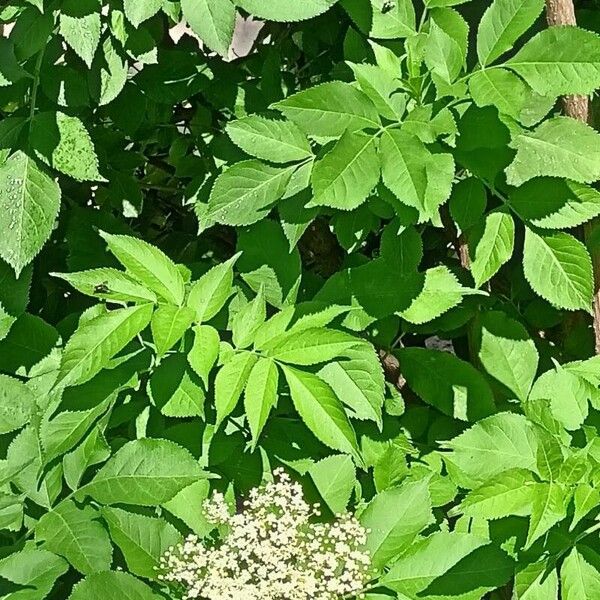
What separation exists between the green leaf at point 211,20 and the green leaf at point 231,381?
1.25ft

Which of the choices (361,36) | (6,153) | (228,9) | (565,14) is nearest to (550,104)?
(565,14)

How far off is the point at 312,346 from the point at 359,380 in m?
0.15

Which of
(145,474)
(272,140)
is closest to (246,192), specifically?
(272,140)

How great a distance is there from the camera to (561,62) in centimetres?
120

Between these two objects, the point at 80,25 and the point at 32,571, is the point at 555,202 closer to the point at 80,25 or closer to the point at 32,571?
the point at 80,25

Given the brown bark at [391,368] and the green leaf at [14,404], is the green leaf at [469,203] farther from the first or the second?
the green leaf at [14,404]

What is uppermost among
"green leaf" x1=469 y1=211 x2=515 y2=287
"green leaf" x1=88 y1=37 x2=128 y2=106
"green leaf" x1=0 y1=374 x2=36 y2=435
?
"green leaf" x1=88 y1=37 x2=128 y2=106

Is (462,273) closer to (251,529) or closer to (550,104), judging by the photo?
(550,104)

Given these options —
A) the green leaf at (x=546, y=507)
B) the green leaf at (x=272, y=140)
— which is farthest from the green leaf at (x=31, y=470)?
the green leaf at (x=546, y=507)

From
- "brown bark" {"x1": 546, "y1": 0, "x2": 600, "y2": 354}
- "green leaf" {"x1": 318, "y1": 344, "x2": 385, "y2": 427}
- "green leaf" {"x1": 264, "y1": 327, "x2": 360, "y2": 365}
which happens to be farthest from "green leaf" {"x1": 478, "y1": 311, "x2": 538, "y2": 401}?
"green leaf" {"x1": 264, "y1": 327, "x2": 360, "y2": 365}

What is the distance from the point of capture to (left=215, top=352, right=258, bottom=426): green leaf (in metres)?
1.14

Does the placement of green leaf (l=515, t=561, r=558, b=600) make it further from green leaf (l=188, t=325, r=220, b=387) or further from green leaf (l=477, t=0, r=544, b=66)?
green leaf (l=477, t=0, r=544, b=66)

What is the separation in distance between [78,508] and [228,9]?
2.20 ft

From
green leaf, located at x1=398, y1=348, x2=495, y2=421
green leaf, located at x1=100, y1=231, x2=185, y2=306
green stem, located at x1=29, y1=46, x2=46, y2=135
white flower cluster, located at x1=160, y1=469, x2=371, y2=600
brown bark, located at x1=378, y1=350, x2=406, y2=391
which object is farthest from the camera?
brown bark, located at x1=378, y1=350, x2=406, y2=391
